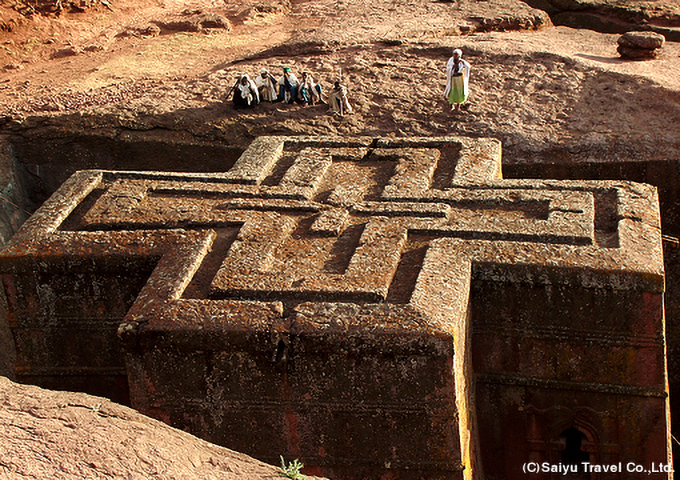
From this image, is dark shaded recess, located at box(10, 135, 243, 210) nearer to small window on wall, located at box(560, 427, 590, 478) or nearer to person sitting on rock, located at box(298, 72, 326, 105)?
person sitting on rock, located at box(298, 72, 326, 105)

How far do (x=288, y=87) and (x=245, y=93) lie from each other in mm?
554

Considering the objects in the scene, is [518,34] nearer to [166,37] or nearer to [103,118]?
[166,37]

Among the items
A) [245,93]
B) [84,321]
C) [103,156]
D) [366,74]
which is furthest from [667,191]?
[103,156]

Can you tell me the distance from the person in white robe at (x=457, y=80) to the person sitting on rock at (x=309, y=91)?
1.60 metres

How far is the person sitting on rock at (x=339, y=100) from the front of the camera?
9.12 meters

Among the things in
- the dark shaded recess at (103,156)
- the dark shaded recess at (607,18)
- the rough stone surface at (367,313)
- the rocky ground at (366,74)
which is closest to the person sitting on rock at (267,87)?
the rocky ground at (366,74)

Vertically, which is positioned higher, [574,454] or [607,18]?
[607,18]

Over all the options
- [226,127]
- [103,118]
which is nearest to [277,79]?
[226,127]

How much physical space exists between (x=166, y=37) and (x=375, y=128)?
18.9ft

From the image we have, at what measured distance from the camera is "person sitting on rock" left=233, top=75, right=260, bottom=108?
9305 millimetres

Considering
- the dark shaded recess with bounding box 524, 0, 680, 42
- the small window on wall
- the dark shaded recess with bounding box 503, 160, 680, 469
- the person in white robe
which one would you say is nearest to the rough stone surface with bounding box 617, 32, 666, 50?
the dark shaded recess with bounding box 524, 0, 680, 42

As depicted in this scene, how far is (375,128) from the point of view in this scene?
355 inches

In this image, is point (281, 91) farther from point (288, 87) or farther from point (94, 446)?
point (94, 446)

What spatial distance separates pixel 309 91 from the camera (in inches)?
373
